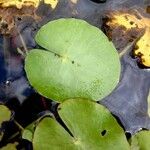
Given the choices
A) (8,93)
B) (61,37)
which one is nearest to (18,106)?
(8,93)

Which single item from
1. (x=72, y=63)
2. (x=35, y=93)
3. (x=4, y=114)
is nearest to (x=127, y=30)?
(x=72, y=63)

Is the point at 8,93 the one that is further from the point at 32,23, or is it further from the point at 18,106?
the point at 32,23

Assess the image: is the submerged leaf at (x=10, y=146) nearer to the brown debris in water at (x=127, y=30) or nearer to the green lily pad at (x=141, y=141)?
the green lily pad at (x=141, y=141)

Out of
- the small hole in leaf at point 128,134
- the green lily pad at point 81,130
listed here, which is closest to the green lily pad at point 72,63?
the green lily pad at point 81,130

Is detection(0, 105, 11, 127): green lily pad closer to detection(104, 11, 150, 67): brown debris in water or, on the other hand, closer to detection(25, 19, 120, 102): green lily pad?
detection(25, 19, 120, 102): green lily pad

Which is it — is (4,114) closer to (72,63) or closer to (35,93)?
(35,93)

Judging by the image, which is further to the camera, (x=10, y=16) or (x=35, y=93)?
(x=10, y=16)
